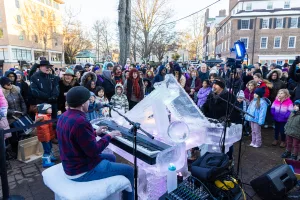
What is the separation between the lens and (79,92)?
2090mm

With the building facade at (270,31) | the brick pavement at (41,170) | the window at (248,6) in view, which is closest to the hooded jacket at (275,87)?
the brick pavement at (41,170)

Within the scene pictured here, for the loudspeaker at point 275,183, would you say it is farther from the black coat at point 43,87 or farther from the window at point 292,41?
the window at point 292,41

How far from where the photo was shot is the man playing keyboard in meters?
1.99

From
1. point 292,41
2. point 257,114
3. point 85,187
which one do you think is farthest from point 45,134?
point 292,41

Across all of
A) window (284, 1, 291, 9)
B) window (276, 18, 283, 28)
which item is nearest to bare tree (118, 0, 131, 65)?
window (276, 18, 283, 28)

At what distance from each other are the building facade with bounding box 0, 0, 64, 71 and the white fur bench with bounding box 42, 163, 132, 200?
2562 centimetres

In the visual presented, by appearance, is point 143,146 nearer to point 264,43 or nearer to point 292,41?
point 264,43

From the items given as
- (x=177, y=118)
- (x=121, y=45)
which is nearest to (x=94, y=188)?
(x=177, y=118)

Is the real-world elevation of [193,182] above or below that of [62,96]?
below

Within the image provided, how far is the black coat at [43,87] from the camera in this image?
4312 mm

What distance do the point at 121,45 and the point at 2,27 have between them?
25898 mm

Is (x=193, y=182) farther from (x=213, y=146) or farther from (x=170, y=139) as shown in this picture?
(x=213, y=146)

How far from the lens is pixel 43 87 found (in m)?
4.36

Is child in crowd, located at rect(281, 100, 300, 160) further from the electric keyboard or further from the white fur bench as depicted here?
the white fur bench
